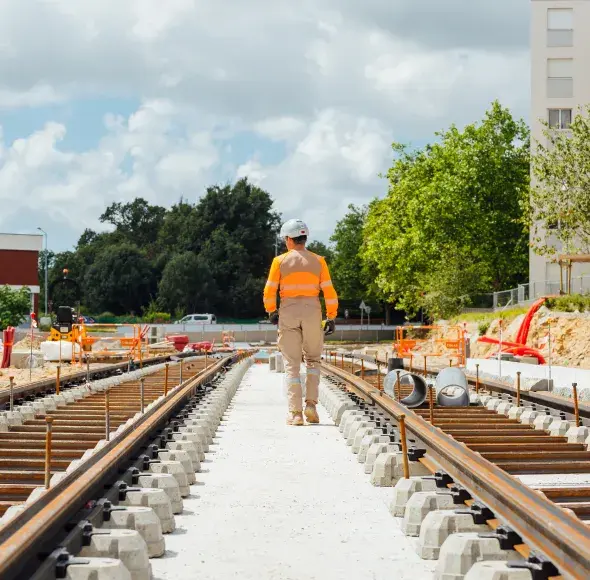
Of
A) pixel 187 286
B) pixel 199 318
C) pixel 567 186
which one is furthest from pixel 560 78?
pixel 187 286

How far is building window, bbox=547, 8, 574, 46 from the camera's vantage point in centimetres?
5641

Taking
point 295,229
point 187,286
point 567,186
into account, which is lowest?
point 295,229

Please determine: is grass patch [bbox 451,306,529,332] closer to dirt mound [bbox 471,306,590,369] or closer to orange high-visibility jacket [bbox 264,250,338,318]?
dirt mound [bbox 471,306,590,369]

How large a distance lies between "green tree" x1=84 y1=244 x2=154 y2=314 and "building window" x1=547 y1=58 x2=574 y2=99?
57638mm

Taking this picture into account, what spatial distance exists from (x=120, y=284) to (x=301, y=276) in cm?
9563

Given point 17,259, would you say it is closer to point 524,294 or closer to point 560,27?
point 560,27

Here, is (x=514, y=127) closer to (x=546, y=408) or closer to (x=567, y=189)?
(x=567, y=189)

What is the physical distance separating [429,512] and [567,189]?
39680mm

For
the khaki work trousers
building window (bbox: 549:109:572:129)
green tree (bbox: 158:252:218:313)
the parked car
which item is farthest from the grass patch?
green tree (bbox: 158:252:218:313)

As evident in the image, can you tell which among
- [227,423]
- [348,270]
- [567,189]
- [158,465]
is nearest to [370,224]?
[348,270]

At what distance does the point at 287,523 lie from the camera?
19.1 ft

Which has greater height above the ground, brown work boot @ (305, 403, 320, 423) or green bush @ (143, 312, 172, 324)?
green bush @ (143, 312, 172, 324)

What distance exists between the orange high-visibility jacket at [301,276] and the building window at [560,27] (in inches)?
1929

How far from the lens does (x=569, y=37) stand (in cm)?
5644
